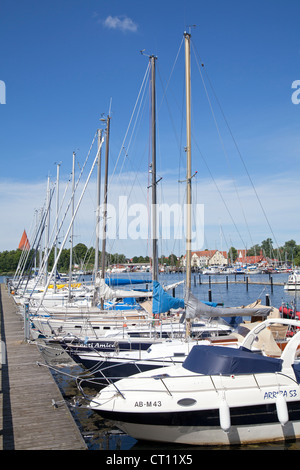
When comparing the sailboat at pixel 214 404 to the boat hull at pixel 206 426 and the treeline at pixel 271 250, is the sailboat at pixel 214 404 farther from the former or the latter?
the treeline at pixel 271 250

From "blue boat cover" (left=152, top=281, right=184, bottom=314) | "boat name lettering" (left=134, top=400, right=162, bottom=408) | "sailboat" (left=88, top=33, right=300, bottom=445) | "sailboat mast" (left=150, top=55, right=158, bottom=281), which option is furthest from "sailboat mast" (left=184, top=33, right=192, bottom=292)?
"boat name lettering" (left=134, top=400, right=162, bottom=408)

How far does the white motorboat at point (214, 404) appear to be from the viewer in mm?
9414

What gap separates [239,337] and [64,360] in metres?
8.72

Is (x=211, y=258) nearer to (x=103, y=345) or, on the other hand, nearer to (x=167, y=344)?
(x=103, y=345)

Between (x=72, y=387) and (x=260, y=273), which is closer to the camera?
(x=72, y=387)

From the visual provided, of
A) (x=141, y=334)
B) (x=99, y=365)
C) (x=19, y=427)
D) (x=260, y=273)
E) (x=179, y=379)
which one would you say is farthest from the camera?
(x=260, y=273)

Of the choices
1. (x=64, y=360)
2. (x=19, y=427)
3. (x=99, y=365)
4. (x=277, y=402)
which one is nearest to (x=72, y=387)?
(x=99, y=365)

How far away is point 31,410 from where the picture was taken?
9.45 metres

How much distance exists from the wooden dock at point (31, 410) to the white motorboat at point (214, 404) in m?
1.14

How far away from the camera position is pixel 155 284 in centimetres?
1839

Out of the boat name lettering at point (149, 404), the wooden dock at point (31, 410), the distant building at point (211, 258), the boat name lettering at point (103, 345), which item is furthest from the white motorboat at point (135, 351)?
the distant building at point (211, 258)

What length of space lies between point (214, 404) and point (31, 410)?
→ 429cm
